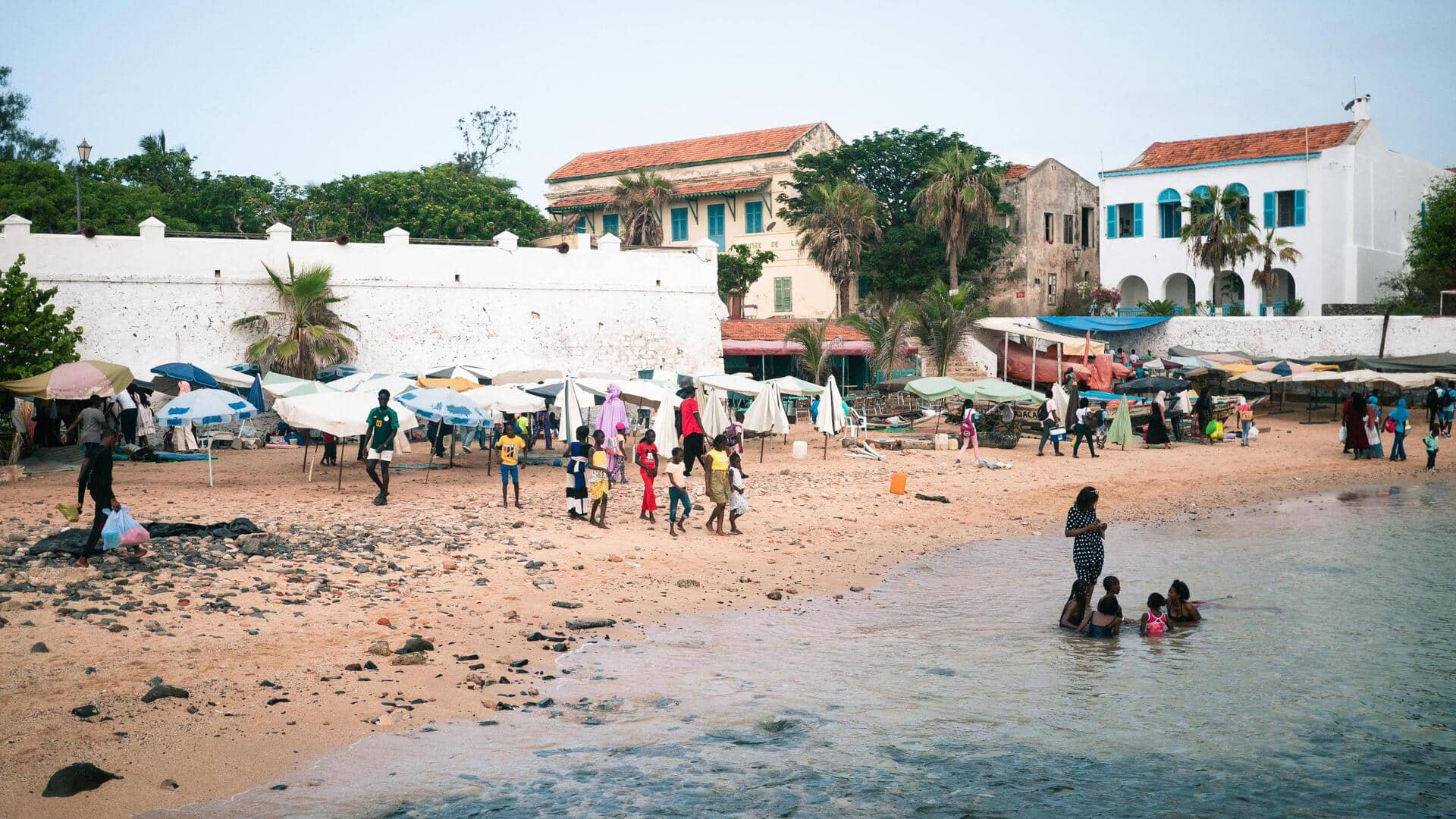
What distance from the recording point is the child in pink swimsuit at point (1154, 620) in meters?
12.2

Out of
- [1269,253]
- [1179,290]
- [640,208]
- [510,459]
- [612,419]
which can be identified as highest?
[640,208]

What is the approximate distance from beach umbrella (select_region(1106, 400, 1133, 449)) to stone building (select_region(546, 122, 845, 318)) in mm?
20155

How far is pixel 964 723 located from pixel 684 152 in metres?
44.3

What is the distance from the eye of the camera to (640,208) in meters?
46.1

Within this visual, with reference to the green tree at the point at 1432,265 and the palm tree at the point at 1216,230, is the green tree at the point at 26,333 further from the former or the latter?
the green tree at the point at 1432,265

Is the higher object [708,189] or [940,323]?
[708,189]

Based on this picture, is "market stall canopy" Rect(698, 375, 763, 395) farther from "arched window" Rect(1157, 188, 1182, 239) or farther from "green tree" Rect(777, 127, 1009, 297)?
"arched window" Rect(1157, 188, 1182, 239)

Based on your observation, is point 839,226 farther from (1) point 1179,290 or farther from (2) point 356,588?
(2) point 356,588

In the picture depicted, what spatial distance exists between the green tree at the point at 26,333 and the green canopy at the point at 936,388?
1779 centimetres

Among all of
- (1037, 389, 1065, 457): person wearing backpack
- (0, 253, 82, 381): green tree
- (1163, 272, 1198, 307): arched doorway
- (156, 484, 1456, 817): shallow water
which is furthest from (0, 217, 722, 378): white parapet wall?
(1163, 272, 1198, 307): arched doorway

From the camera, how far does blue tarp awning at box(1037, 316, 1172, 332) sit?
42.2 m

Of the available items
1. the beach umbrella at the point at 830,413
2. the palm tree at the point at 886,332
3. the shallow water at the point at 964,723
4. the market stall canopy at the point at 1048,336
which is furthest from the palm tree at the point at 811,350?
the shallow water at the point at 964,723

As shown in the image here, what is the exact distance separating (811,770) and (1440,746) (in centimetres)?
517

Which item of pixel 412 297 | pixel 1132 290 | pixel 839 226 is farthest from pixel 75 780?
pixel 1132 290
